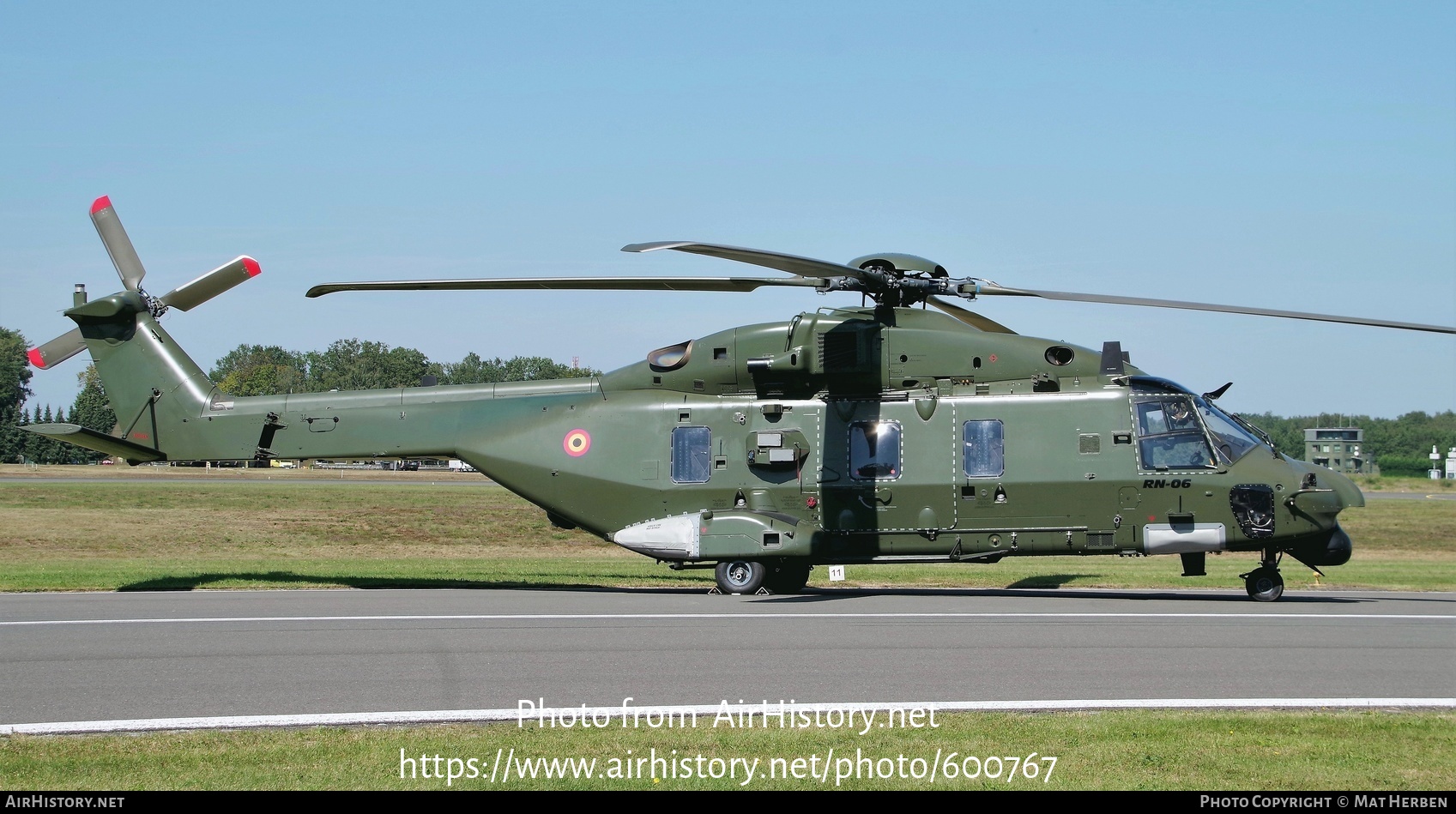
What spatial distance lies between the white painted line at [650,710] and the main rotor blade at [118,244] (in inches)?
509

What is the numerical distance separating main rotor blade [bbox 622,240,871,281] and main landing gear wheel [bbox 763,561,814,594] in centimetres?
455

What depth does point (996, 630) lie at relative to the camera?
12.4m

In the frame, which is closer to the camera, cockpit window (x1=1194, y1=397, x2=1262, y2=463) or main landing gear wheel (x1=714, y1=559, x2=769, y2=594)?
cockpit window (x1=1194, y1=397, x2=1262, y2=463)

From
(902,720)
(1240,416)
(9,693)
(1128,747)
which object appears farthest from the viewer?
(1240,416)

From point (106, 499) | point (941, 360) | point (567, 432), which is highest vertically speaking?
point (941, 360)

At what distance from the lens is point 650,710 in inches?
328

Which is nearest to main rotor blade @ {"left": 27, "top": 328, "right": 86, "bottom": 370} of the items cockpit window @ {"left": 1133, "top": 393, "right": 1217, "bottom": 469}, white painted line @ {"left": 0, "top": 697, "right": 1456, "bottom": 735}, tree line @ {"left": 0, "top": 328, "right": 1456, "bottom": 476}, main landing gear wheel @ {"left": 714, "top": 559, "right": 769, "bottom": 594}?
main landing gear wheel @ {"left": 714, "top": 559, "right": 769, "bottom": 594}

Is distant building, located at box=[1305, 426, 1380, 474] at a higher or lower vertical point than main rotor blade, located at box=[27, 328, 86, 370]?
lower

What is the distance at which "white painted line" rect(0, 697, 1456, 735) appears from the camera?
7898mm

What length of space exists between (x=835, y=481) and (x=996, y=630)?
4716 mm

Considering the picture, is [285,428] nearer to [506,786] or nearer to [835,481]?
[835,481]

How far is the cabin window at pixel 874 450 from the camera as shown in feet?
54.5

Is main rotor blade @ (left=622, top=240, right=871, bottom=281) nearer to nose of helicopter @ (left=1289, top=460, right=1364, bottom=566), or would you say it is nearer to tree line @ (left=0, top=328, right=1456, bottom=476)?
nose of helicopter @ (left=1289, top=460, right=1364, bottom=566)

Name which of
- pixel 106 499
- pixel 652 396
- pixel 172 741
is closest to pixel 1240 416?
pixel 652 396
